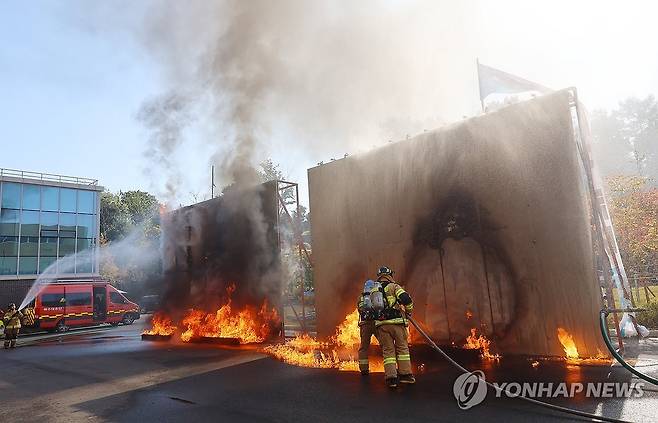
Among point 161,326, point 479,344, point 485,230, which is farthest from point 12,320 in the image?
point 485,230

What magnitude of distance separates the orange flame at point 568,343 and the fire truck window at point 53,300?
20318 mm

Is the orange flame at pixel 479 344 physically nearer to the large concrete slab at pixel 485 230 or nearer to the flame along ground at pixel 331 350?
the large concrete slab at pixel 485 230

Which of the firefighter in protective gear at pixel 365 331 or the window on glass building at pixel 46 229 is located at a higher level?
the window on glass building at pixel 46 229

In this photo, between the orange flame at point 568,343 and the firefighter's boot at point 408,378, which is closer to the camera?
the firefighter's boot at point 408,378

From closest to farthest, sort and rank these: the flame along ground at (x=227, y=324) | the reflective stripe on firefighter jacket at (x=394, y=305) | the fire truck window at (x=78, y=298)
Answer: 1. the reflective stripe on firefighter jacket at (x=394, y=305)
2. the flame along ground at (x=227, y=324)
3. the fire truck window at (x=78, y=298)

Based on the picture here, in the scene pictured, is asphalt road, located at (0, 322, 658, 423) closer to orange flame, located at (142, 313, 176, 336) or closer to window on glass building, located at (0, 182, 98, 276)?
orange flame, located at (142, 313, 176, 336)

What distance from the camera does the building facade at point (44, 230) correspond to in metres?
26.5

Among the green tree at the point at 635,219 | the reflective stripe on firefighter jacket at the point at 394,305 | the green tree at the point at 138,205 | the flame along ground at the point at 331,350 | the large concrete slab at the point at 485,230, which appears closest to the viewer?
the reflective stripe on firefighter jacket at the point at 394,305

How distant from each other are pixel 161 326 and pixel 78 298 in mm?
8030

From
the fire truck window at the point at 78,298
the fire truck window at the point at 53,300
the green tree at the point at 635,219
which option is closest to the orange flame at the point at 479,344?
the green tree at the point at 635,219

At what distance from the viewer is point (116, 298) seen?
70.8 ft

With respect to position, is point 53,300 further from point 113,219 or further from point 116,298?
point 113,219

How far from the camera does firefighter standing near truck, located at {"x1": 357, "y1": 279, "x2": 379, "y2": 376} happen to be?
21.9 ft

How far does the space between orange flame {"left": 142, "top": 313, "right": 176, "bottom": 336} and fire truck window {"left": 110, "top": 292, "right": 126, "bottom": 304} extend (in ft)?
25.6
